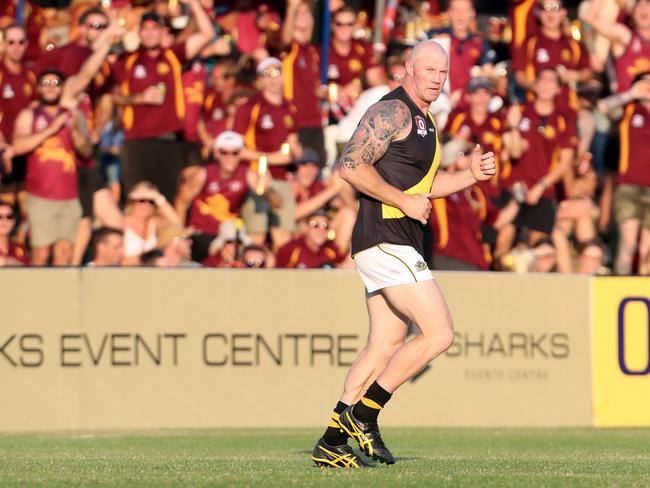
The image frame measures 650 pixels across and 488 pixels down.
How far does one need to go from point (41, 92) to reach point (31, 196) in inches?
40.8

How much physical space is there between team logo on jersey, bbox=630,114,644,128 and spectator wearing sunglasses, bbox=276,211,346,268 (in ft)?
12.4

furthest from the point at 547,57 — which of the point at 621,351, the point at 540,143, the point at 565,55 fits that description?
the point at 621,351

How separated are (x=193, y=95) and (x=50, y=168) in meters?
2.08

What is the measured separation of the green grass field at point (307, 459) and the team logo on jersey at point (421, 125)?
184cm

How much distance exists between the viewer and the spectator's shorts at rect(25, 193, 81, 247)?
14336mm

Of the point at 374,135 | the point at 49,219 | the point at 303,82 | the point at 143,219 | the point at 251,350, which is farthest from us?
the point at 303,82

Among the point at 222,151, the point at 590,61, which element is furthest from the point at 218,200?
the point at 590,61

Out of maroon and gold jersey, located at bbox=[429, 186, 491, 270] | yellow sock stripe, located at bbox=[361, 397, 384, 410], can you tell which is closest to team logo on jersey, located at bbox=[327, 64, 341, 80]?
maroon and gold jersey, located at bbox=[429, 186, 491, 270]

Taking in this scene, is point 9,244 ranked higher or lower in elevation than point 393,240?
lower

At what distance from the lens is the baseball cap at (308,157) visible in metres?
15.4

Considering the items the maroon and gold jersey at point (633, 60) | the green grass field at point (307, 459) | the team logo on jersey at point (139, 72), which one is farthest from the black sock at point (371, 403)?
the maroon and gold jersey at point (633, 60)

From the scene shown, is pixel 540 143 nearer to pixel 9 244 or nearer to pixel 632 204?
pixel 632 204

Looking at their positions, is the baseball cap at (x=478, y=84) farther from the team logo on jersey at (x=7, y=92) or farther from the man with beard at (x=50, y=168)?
the team logo on jersey at (x=7, y=92)

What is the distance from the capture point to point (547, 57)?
55.5 feet
